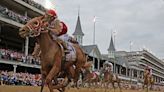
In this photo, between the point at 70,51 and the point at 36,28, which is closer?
the point at 36,28

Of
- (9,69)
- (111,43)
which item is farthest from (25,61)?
(111,43)

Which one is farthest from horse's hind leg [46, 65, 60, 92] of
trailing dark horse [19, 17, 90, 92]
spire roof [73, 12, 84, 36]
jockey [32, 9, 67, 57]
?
spire roof [73, 12, 84, 36]

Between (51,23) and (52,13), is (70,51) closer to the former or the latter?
(51,23)

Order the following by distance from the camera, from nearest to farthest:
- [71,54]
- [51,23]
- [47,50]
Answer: [47,50] < [51,23] < [71,54]

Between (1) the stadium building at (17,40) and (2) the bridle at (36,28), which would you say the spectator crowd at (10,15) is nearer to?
(1) the stadium building at (17,40)

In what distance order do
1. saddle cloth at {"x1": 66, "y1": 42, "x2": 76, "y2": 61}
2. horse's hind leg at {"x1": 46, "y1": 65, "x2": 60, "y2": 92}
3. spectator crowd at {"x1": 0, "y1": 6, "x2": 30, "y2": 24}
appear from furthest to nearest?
spectator crowd at {"x1": 0, "y1": 6, "x2": 30, "y2": 24}, saddle cloth at {"x1": 66, "y1": 42, "x2": 76, "y2": 61}, horse's hind leg at {"x1": 46, "y1": 65, "x2": 60, "y2": 92}

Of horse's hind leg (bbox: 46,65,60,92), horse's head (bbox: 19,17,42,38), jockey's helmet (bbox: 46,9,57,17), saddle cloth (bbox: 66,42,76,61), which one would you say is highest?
jockey's helmet (bbox: 46,9,57,17)

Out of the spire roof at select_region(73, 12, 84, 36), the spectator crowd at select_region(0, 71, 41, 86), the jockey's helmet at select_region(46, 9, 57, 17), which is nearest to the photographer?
the jockey's helmet at select_region(46, 9, 57, 17)

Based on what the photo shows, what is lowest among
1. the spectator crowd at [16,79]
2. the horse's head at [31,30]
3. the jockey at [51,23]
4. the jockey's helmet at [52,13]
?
the spectator crowd at [16,79]

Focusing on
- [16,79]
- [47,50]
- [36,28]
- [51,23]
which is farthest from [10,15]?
[36,28]

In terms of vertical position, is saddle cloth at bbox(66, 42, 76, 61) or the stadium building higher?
→ the stadium building

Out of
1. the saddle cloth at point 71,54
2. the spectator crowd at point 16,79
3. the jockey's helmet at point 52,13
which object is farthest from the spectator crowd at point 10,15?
the jockey's helmet at point 52,13

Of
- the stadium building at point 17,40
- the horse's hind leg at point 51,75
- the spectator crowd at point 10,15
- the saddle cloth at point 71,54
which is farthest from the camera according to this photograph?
the spectator crowd at point 10,15

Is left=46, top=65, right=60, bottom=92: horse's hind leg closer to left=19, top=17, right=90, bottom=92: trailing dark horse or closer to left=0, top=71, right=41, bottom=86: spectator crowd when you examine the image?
left=19, top=17, right=90, bottom=92: trailing dark horse
